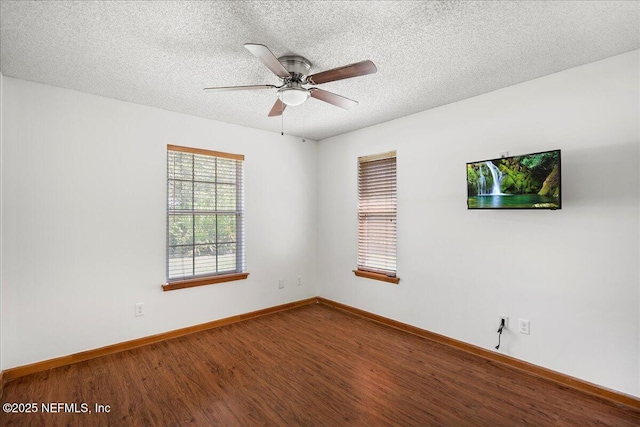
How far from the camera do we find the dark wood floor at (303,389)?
2.11m

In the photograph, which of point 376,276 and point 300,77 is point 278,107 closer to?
point 300,77

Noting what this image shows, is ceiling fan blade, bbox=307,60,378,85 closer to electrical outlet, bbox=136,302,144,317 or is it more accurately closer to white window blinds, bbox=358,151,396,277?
white window blinds, bbox=358,151,396,277

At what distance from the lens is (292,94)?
227 centimetres

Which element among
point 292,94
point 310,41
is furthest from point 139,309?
point 310,41

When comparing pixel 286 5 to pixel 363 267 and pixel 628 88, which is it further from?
pixel 363 267

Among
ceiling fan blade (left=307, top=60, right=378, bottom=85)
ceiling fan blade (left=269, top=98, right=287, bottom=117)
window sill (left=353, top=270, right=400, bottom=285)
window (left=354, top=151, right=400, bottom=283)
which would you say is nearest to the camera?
ceiling fan blade (left=307, top=60, right=378, bottom=85)

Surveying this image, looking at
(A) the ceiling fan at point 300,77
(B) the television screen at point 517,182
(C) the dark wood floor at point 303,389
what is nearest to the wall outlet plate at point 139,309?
(C) the dark wood floor at point 303,389

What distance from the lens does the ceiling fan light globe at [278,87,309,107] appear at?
7.38 feet

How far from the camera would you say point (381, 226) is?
13.2ft

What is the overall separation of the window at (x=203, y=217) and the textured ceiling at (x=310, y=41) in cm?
93

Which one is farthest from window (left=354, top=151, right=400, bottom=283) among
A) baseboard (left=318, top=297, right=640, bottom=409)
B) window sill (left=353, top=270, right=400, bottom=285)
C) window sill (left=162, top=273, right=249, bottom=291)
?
window sill (left=162, top=273, right=249, bottom=291)

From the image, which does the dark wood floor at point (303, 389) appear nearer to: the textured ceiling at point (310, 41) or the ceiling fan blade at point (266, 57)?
the ceiling fan blade at point (266, 57)

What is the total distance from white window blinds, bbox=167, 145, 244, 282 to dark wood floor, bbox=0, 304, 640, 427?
91cm

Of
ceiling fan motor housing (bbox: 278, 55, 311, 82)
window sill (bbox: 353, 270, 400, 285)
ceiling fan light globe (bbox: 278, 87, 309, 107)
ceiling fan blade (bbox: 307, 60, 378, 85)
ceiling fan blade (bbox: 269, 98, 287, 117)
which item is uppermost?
ceiling fan motor housing (bbox: 278, 55, 311, 82)
